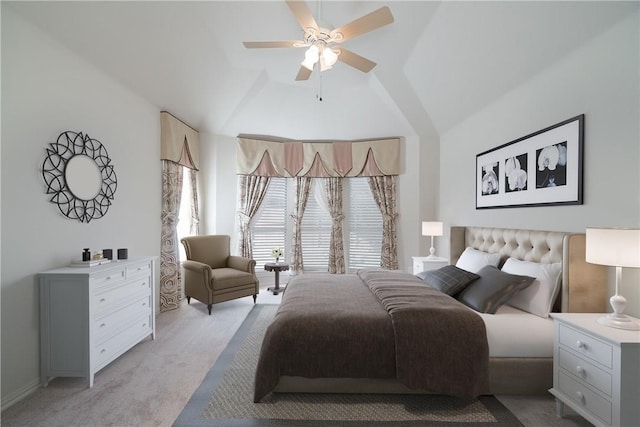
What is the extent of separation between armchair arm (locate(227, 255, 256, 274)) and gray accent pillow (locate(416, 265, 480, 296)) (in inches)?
106

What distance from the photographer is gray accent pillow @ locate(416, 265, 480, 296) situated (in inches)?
114

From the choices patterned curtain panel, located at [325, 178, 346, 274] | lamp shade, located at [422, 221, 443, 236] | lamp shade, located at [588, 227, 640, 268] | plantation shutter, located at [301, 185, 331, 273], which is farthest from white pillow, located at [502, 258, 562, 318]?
plantation shutter, located at [301, 185, 331, 273]

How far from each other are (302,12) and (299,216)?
3.84 metres

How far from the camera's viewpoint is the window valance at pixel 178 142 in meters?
4.19

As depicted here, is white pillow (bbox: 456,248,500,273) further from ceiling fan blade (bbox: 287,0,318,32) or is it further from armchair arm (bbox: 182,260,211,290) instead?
armchair arm (bbox: 182,260,211,290)

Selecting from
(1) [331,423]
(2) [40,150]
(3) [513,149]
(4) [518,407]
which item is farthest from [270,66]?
(4) [518,407]

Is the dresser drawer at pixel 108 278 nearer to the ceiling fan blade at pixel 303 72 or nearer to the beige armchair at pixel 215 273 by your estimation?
the beige armchair at pixel 215 273

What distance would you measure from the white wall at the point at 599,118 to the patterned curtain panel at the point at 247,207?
416cm

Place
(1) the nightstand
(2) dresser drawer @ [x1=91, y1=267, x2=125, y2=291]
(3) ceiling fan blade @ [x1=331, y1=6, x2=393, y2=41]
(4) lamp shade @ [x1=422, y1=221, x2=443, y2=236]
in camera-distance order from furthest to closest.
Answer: (4) lamp shade @ [x1=422, y1=221, x2=443, y2=236], (1) the nightstand, (2) dresser drawer @ [x1=91, y1=267, x2=125, y2=291], (3) ceiling fan blade @ [x1=331, y1=6, x2=393, y2=41]

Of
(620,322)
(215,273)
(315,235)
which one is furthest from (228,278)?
(620,322)

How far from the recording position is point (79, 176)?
2781 millimetres

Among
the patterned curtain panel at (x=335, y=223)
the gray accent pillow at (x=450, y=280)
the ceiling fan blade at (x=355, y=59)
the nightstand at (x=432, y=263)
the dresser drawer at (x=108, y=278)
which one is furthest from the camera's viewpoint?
the patterned curtain panel at (x=335, y=223)

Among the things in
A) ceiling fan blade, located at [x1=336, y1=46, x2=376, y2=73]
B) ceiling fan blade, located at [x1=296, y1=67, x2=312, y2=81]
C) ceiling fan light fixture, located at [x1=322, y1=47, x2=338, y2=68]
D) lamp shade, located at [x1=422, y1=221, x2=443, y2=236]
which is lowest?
lamp shade, located at [x1=422, y1=221, x2=443, y2=236]

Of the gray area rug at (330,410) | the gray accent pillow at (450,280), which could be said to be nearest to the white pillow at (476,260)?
the gray accent pillow at (450,280)
